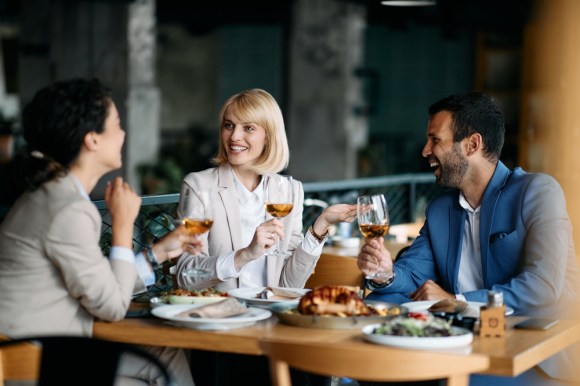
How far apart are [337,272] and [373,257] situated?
1.01m

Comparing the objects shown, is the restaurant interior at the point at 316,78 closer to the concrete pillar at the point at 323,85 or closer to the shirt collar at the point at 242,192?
the concrete pillar at the point at 323,85

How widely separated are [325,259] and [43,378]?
1.93 m

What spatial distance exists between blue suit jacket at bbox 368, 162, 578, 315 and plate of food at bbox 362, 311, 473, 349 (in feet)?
2.15

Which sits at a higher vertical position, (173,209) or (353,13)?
(353,13)

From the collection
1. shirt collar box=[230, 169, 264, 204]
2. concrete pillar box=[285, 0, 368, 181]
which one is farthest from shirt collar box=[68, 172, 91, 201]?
concrete pillar box=[285, 0, 368, 181]

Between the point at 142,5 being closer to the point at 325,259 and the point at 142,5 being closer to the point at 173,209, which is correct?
the point at 173,209

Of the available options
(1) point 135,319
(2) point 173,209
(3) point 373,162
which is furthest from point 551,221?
(3) point 373,162

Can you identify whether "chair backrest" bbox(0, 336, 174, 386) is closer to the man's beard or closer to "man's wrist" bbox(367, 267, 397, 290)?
"man's wrist" bbox(367, 267, 397, 290)

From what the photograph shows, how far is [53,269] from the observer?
2814 mm

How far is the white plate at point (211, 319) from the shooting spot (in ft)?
9.07

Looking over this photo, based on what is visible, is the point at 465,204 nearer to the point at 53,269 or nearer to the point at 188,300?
the point at 188,300

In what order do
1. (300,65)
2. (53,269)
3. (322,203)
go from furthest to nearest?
(300,65) → (322,203) → (53,269)

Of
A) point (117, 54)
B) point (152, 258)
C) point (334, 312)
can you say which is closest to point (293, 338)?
point (334, 312)

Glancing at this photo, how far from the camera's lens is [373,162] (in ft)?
48.3
